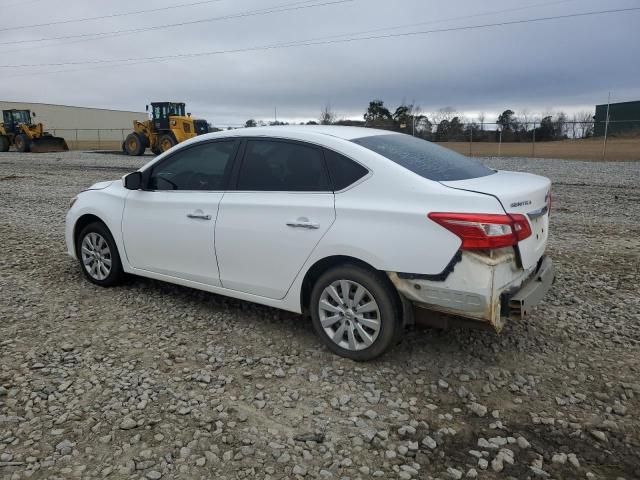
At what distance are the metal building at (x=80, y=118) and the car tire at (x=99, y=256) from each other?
217 feet

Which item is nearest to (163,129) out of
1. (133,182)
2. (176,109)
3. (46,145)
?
(176,109)

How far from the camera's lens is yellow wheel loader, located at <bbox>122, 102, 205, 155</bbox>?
1068 inches

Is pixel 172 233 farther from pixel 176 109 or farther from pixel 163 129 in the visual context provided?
pixel 176 109

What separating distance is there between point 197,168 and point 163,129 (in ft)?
81.1

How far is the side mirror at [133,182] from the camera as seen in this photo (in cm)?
484

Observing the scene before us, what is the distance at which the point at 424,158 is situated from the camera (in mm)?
3990

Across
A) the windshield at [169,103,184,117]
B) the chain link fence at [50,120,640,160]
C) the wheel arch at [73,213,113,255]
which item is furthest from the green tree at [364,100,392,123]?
the wheel arch at [73,213,113,255]

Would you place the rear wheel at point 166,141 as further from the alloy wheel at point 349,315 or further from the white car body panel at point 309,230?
the alloy wheel at point 349,315

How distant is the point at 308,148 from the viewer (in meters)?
3.99

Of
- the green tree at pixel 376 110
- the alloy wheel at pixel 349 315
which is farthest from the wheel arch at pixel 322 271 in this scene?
the green tree at pixel 376 110

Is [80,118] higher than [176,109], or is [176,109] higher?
[80,118]

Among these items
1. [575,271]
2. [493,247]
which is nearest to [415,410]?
[493,247]

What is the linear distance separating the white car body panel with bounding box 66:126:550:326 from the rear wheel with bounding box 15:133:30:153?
32920 millimetres

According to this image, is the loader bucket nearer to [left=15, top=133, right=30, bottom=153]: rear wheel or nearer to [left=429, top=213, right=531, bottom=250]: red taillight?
[left=15, top=133, right=30, bottom=153]: rear wheel
